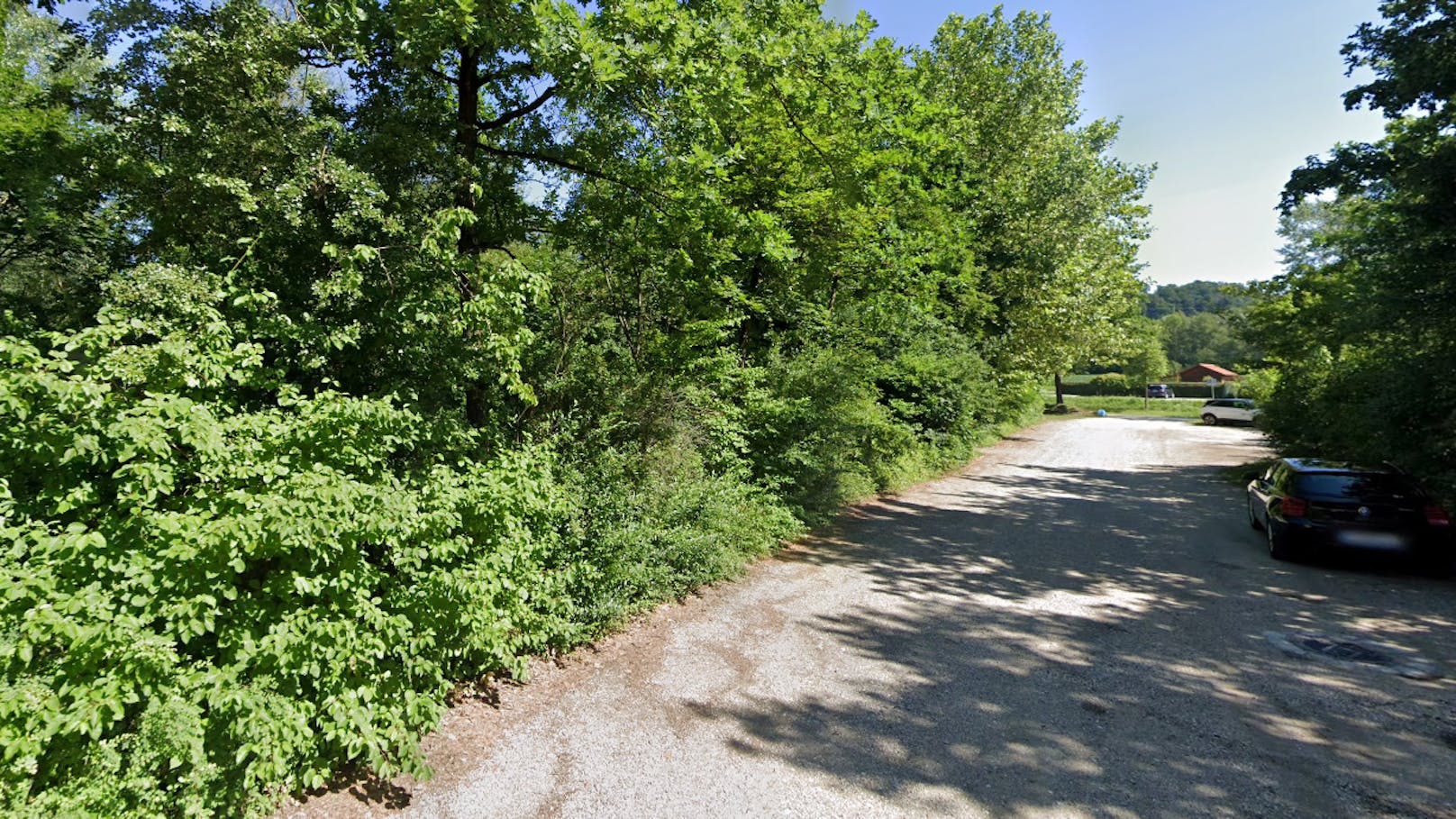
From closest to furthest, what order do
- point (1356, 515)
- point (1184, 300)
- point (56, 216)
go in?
point (56, 216)
point (1356, 515)
point (1184, 300)

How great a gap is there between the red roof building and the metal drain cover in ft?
238

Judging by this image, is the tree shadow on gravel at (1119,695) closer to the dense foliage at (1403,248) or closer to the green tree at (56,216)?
the dense foliage at (1403,248)

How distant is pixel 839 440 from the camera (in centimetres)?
1107

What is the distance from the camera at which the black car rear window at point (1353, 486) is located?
28.0 ft

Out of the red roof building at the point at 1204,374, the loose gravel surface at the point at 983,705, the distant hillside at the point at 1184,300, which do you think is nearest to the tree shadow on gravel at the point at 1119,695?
the loose gravel surface at the point at 983,705

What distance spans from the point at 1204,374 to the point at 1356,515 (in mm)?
82340

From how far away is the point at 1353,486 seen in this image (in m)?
8.73

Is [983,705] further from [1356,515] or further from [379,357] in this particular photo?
[1356,515]

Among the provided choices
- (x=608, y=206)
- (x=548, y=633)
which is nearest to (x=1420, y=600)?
(x=548, y=633)

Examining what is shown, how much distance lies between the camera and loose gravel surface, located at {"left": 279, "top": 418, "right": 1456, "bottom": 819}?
12.5ft

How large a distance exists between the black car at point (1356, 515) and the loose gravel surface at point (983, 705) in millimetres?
383

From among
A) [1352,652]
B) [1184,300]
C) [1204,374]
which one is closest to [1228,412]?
[1352,652]

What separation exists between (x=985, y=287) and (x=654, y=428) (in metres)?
16.5

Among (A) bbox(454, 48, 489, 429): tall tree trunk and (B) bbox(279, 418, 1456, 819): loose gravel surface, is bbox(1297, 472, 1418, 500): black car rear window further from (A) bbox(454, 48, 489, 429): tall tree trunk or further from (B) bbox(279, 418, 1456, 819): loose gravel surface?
(A) bbox(454, 48, 489, 429): tall tree trunk
